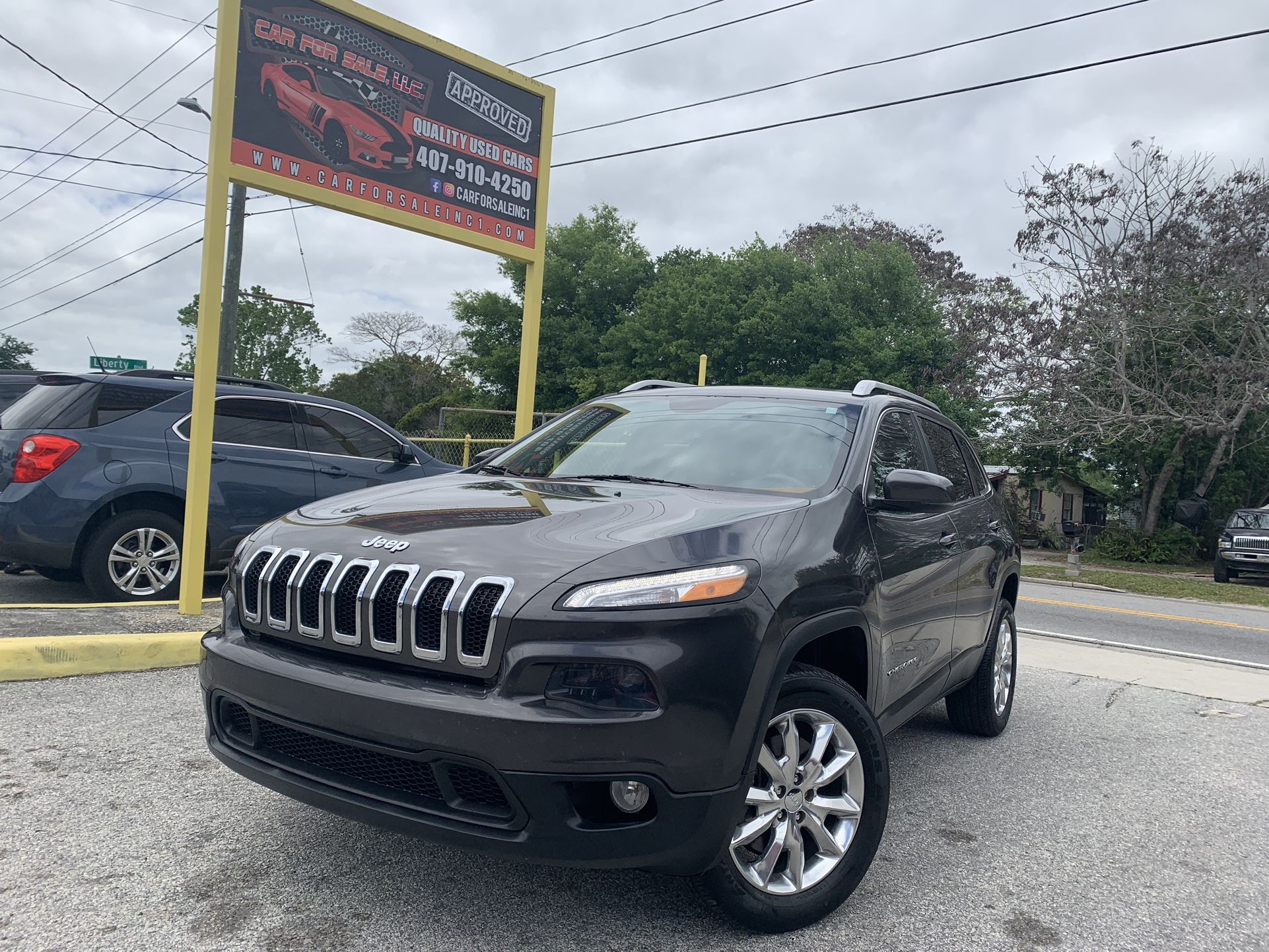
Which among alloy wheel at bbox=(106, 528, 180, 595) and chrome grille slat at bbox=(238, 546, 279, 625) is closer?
chrome grille slat at bbox=(238, 546, 279, 625)

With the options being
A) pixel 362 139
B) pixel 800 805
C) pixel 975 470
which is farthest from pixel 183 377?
pixel 800 805

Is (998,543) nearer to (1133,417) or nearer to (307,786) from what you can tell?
(307,786)

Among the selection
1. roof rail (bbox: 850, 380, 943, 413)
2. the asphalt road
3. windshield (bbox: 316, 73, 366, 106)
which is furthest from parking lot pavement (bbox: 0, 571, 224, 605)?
the asphalt road

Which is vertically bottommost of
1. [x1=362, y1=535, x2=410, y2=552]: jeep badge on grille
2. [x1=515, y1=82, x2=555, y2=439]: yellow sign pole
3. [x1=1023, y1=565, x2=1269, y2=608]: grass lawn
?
[x1=1023, y1=565, x2=1269, y2=608]: grass lawn

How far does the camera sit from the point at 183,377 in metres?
7.92

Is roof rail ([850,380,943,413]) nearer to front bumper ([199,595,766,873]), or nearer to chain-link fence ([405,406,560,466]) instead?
front bumper ([199,595,766,873])

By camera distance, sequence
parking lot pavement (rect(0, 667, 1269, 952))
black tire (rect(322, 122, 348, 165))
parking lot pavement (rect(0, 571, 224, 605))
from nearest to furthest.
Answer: parking lot pavement (rect(0, 667, 1269, 952)), black tire (rect(322, 122, 348, 165)), parking lot pavement (rect(0, 571, 224, 605))

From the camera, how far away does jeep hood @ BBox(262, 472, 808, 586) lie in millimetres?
2686

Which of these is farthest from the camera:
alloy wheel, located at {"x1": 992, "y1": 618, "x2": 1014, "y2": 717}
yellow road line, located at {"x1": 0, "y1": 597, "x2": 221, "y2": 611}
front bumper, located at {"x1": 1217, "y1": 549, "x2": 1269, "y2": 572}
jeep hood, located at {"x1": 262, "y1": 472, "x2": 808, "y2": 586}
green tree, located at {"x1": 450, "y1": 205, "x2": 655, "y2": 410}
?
green tree, located at {"x1": 450, "y1": 205, "x2": 655, "y2": 410}

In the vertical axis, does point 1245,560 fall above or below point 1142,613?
above

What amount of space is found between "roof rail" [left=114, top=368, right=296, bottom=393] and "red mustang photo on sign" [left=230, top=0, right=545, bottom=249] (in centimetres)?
178

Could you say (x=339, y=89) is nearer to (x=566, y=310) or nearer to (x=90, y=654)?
(x=90, y=654)

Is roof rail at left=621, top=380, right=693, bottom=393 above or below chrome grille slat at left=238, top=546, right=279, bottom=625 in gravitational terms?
above

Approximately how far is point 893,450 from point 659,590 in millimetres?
1881
